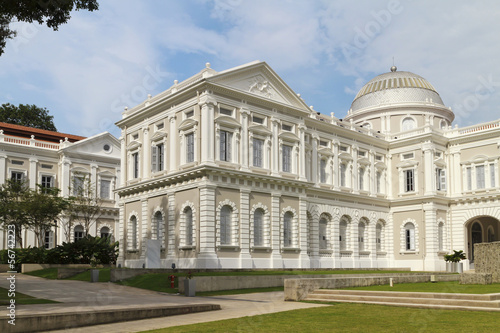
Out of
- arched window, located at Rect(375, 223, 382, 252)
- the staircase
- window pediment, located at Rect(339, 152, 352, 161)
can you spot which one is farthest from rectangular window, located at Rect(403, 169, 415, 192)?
the staircase

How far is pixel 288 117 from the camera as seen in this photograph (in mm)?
39625

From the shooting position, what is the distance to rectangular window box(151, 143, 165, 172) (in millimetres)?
38900

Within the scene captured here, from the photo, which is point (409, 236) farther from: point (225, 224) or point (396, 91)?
point (225, 224)

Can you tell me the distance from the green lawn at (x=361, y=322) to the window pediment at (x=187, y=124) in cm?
2051

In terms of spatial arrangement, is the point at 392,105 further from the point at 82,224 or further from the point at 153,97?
the point at 82,224

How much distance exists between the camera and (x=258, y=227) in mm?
36688

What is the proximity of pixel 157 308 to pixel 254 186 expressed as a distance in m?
20.8

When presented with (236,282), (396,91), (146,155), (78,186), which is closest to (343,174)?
(396,91)

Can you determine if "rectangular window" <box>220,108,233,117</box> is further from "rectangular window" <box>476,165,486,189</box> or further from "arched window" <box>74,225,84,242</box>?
"arched window" <box>74,225,84,242</box>

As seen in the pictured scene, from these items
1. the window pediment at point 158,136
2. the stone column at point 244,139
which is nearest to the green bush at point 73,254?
the window pediment at point 158,136

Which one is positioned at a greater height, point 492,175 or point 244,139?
point 244,139

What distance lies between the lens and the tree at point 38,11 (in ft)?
62.3

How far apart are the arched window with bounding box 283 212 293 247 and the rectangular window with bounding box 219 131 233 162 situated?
6574mm

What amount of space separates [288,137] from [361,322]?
25.8m
